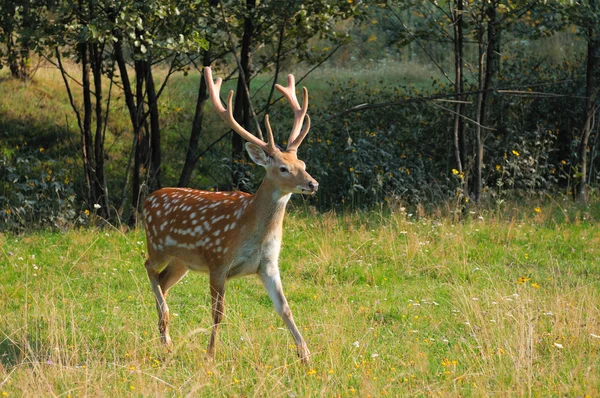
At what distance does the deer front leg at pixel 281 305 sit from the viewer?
18.0 ft

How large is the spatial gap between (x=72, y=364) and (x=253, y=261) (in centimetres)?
132

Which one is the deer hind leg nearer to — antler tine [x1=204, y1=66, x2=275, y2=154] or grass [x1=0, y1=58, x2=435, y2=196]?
antler tine [x1=204, y1=66, x2=275, y2=154]

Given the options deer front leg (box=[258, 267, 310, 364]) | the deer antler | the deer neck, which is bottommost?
deer front leg (box=[258, 267, 310, 364])

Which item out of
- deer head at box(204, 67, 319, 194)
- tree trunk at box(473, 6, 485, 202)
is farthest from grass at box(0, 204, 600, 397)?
deer head at box(204, 67, 319, 194)

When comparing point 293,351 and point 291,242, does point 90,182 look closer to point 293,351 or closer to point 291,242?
point 291,242

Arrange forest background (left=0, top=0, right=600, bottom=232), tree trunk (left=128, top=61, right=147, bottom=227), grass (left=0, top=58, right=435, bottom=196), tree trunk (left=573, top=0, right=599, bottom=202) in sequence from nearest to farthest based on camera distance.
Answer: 1. forest background (left=0, top=0, right=600, bottom=232)
2. tree trunk (left=128, top=61, right=147, bottom=227)
3. tree trunk (left=573, top=0, right=599, bottom=202)
4. grass (left=0, top=58, right=435, bottom=196)

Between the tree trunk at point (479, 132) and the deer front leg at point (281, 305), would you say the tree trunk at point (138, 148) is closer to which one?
the tree trunk at point (479, 132)

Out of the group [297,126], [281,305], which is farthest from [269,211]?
[297,126]

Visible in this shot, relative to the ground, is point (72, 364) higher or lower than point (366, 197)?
higher

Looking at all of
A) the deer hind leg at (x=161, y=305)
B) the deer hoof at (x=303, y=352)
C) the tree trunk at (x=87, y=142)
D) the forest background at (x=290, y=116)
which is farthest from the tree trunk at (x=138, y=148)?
the deer hoof at (x=303, y=352)

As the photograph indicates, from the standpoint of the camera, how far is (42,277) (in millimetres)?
7699

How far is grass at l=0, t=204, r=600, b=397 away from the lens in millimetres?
5035

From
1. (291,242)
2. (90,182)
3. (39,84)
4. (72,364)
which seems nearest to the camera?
(72,364)

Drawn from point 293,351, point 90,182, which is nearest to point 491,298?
point 293,351
